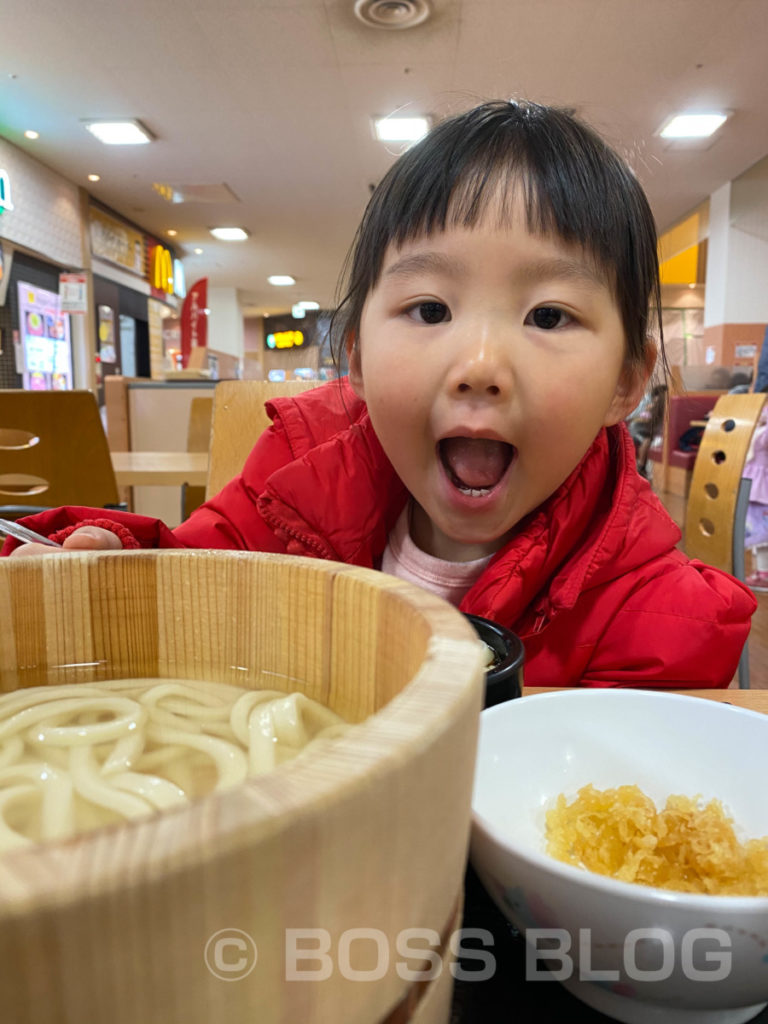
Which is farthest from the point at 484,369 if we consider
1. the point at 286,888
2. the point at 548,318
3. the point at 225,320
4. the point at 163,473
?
the point at 225,320

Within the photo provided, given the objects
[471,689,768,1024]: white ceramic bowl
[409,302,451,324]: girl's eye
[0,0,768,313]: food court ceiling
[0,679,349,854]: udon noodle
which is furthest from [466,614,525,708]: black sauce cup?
[0,0,768,313]: food court ceiling

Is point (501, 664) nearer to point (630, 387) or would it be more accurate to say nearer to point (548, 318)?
point (548, 318)

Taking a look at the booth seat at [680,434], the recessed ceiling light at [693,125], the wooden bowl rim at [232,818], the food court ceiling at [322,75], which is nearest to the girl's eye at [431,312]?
the wooden bowl rim at [232,818]

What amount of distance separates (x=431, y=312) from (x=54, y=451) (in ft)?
5.03

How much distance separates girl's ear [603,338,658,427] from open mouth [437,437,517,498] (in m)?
0.15

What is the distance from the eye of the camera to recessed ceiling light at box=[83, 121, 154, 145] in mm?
5410

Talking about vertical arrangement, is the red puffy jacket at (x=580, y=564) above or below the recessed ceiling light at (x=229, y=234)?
below

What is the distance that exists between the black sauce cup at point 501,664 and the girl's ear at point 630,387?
461 mm

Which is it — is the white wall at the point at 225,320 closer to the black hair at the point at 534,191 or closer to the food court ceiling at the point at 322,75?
the food court ceiling at the point at 322,75

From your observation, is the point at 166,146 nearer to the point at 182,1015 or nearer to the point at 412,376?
the point at 412,376

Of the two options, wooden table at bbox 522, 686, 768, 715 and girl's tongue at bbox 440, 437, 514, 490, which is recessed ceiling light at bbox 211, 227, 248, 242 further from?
wooden table at bbox 522, 686, 768, 715

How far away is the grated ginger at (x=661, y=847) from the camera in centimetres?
34

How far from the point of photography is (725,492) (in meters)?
1.65

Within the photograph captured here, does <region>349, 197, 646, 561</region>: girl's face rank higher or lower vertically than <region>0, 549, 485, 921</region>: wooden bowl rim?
higher
